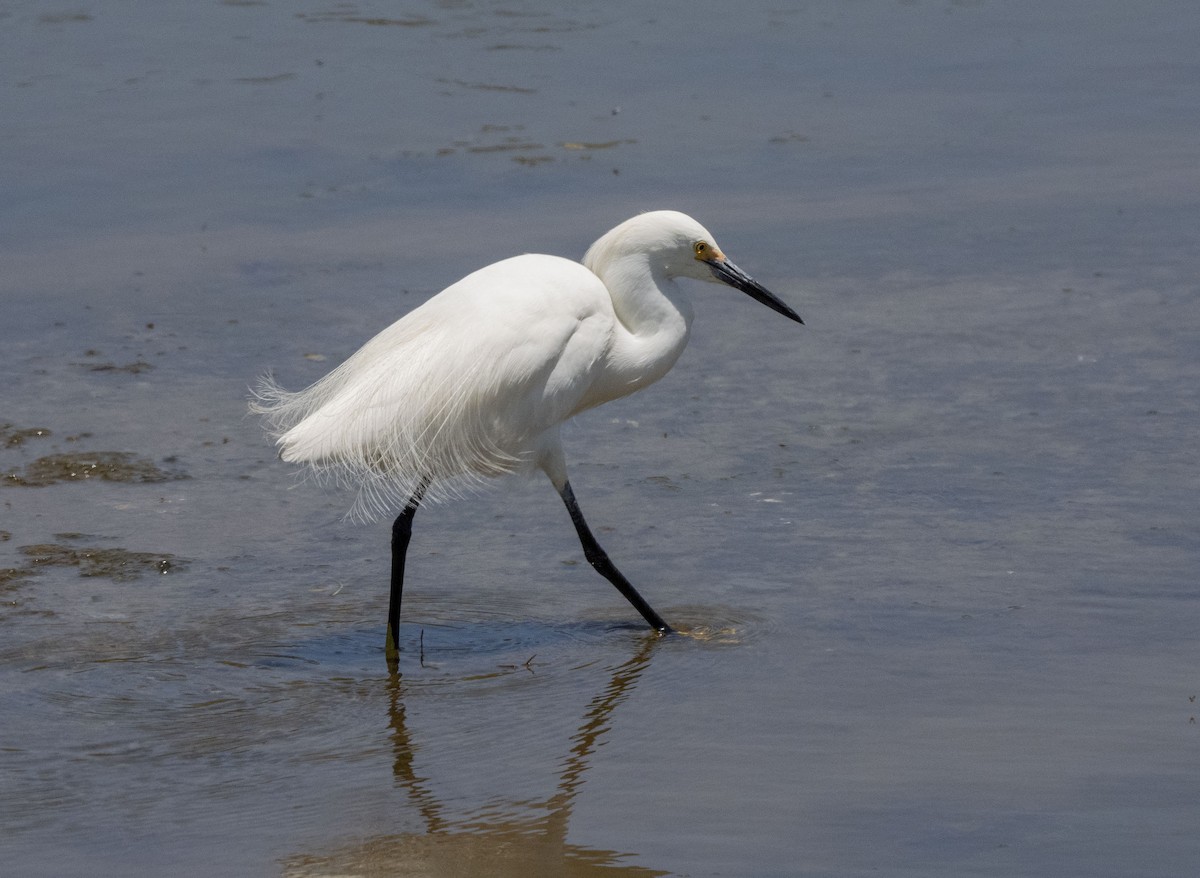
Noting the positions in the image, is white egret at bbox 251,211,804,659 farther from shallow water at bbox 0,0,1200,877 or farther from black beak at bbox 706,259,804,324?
shallow water at bbox 0,0,1200,877

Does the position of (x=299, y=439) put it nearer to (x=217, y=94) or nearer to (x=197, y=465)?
(x=197, y=465)

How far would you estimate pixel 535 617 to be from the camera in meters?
5.85

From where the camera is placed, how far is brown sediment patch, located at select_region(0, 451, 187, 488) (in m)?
6.74

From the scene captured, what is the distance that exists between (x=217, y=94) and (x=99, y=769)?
8.45 m

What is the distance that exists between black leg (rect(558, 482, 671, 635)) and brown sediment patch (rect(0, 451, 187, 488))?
1.86 m

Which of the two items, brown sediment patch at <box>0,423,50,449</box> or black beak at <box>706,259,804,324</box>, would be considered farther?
brown sediment patch at <box>0,423,50,449</box>

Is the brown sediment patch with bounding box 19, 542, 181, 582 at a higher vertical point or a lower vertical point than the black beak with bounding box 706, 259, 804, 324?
lower

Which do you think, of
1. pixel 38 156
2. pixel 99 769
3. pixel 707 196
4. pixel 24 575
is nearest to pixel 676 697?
pixel 99 769

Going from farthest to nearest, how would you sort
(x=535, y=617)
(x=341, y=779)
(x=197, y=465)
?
1. (x=197, y=465)
2. (x=535, y=617)
3. (x=341, y=779)

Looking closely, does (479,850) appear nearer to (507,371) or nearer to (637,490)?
(507,371)

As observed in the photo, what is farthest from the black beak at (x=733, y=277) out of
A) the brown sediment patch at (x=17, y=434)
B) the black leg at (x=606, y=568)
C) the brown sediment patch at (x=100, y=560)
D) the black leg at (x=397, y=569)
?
the brown sediment patch at (x=17, y=434)

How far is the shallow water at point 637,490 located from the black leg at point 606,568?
11 cm

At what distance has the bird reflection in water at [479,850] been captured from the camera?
165 inches

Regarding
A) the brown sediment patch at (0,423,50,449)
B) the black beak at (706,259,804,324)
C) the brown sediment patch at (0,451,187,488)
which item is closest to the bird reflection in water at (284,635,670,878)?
the black beak at (706,259,804,324)
